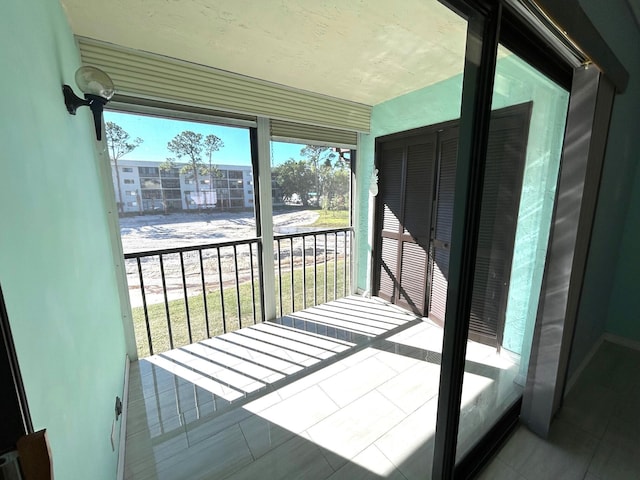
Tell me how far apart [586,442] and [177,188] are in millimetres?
3261

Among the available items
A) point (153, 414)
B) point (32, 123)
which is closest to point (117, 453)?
point (153, 414)

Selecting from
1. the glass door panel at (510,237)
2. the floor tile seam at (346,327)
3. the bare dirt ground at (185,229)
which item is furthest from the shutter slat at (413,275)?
the bare dirt ground at (185,229)

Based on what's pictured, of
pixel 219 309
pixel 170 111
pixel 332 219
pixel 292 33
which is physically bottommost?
pixel 219 309

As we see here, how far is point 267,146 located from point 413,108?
1.53 metres

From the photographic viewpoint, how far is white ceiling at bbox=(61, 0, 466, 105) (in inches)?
56.6

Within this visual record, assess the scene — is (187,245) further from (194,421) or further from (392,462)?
(392,462)

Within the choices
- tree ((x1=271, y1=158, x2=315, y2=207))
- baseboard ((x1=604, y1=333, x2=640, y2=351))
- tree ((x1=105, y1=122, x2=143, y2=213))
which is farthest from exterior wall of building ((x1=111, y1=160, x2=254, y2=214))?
baseboard ((x1=604, y1=333, x2=640, y2=351))

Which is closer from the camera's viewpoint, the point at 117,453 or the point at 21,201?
the point at 21,201

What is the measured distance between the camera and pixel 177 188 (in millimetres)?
2281

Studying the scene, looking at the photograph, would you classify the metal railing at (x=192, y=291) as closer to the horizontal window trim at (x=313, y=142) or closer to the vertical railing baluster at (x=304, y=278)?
the vertical railing baluster at (x=304, y=278)

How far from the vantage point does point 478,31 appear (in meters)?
0.80

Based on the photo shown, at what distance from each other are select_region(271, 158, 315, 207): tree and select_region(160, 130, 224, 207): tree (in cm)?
60

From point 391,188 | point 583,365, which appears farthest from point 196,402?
point 583,365

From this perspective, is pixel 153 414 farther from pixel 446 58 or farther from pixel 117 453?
pixel 446 58
